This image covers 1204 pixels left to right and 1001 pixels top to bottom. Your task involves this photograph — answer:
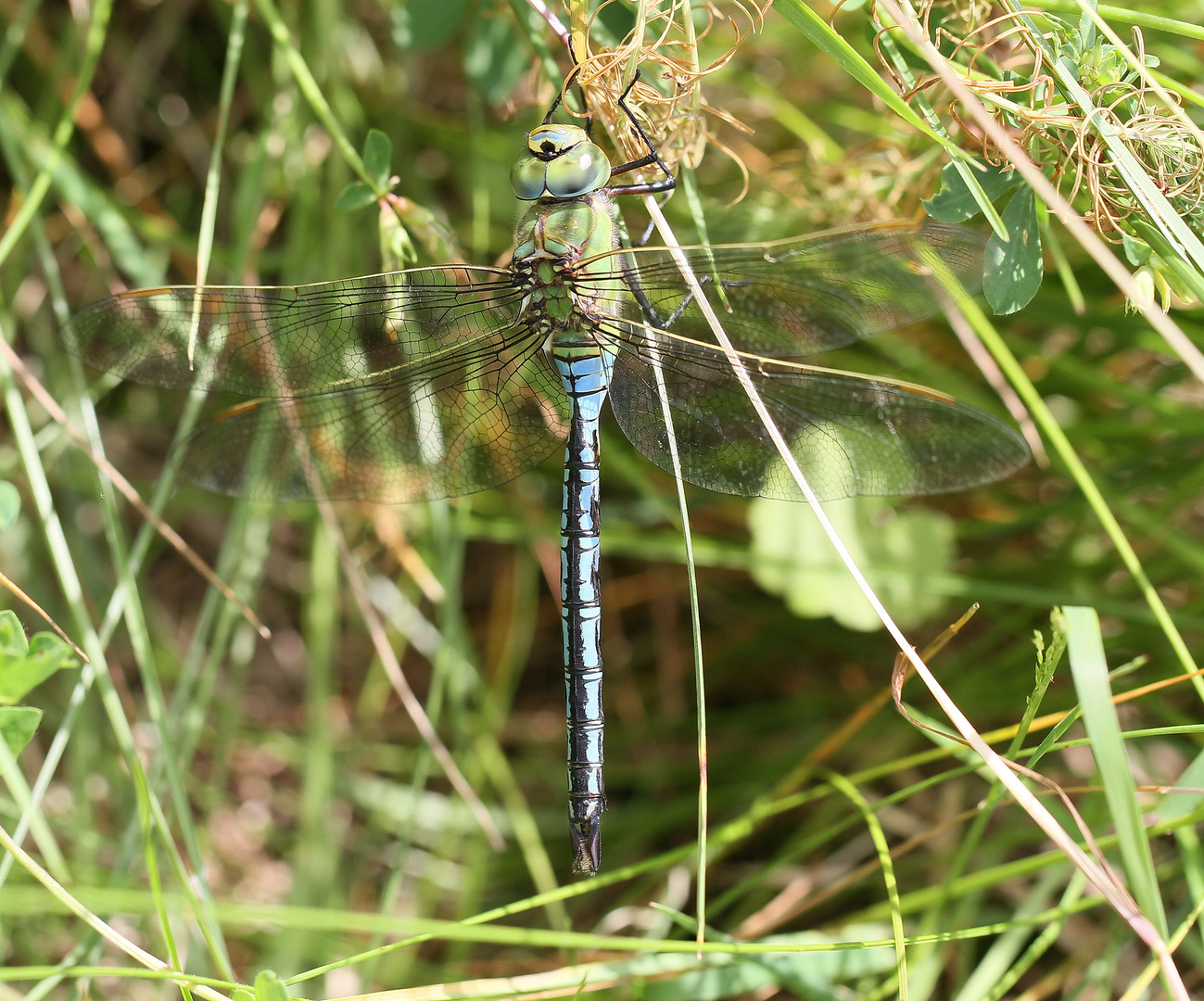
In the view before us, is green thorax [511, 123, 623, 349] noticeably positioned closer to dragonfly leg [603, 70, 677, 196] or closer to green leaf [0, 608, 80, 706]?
dragonfly leg [603, 70, 677, 196]

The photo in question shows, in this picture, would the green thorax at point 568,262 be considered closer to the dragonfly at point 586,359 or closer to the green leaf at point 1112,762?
the dragonfly at point 586,359

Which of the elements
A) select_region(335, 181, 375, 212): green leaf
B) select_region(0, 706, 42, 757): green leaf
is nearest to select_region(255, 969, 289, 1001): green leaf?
select_region(0, 706, 42, 757): green leaf

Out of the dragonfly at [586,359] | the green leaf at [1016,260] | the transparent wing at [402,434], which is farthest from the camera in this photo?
the transparent wing at [402,434]

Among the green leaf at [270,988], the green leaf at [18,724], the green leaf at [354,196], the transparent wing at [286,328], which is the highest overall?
the green leaf at [354,196]

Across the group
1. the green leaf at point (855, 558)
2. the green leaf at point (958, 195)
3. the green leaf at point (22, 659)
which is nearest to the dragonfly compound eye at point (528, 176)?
the green leaf at point (958, 195)

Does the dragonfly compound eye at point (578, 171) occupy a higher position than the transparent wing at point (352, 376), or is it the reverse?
the dragonfly compound eye at point (578, 171)

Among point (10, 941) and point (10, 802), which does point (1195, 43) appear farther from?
point (10, 941)

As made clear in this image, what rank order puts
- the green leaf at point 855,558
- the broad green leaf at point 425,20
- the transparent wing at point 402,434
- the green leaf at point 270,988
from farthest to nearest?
the green leaf at point 855,558 < the broad green leaf at point 425,20 < the transparent wing at point 402,434 < the green leaf at point 270,988
